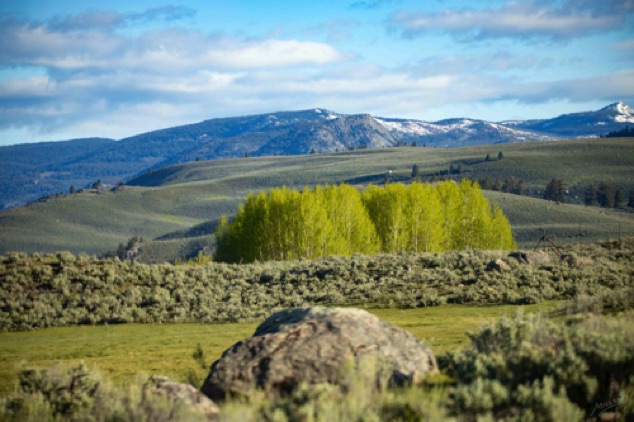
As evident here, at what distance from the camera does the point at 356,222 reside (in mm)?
65062

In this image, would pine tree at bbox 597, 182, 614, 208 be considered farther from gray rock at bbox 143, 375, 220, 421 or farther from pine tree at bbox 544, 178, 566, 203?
gray rock at bbox 143, 375, 220, 421

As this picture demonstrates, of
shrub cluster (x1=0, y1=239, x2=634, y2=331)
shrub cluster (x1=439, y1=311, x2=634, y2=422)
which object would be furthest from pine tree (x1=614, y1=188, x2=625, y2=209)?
shrub cluster (x1=439, y1=311, x2=634, y2=422)

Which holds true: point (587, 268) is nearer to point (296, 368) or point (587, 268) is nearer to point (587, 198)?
point (296, 368)

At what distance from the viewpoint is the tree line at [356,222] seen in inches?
2512

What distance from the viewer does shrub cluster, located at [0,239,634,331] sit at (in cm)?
2855

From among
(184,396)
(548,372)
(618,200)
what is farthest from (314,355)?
(618,200)

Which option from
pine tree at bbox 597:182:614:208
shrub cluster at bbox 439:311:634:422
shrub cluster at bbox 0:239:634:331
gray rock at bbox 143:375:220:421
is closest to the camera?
shrub cluster at bbox 439:311:634:422

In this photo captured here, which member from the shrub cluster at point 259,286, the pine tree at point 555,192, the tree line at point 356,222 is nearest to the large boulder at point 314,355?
the shrub cluster at point 259,286

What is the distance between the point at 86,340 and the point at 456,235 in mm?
53543

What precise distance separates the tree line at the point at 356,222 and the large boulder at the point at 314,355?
50.8 meters

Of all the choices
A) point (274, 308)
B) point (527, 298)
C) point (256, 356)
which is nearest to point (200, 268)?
point (274, 308)

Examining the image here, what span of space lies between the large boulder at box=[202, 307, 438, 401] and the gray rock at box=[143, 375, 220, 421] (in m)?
0.85

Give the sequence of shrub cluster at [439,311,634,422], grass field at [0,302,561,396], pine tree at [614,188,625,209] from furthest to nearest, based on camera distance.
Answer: pine tree at [614,188,625,209]
grass field at [0,302,561,396]
shrub cluster at [439,311,634,422]

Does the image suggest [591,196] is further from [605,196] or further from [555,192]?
[555,192]
